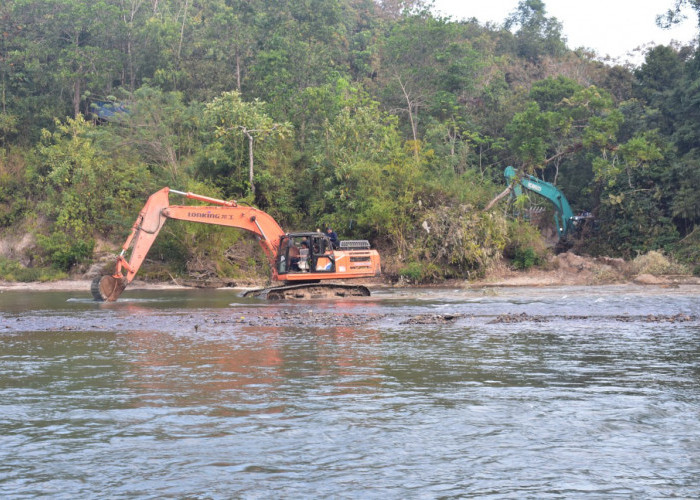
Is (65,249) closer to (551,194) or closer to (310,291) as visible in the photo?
(310,291)

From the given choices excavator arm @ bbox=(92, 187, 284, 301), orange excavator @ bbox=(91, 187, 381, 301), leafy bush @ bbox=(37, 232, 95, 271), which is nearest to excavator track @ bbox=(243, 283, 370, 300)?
orange excavator @ bbox=(91, 187, 381, 301)

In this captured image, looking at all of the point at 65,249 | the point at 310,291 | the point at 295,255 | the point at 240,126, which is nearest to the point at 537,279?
the point at 310,291

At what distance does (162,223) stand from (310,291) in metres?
5.76

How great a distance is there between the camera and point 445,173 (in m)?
40.5

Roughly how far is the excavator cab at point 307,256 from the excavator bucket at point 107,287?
5.54 metres

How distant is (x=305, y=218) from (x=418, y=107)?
606 inches

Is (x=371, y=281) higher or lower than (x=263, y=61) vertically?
lower

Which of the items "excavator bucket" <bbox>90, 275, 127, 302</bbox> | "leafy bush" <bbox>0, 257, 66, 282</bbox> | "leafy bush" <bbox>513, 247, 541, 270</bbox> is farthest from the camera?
"leafy bush" <bbox>0, 257, 66, 282</bbox>

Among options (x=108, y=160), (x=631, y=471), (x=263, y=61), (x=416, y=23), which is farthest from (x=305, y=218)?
(x=631, y=471)

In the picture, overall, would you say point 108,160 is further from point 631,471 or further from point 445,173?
point 631,471

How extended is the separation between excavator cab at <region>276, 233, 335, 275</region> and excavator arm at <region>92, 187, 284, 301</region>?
1.78ft

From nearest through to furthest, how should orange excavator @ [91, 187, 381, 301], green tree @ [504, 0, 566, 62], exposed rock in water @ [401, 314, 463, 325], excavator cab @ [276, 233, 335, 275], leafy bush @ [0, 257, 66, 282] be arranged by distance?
exposed rock in water @ [401, 314, 463, 325], orange excavator @ [91, 187, 381, 301], excavator cab @ [276, 233, 335, 275], leafy bush @ [0, 257, 66, 282], green tree @ [504, 0, 566, 62]

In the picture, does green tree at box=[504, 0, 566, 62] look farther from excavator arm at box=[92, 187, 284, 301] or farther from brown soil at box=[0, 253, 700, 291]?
excavator arm at box=[92, 187, 284, 301]

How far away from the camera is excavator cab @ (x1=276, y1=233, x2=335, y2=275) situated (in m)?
28.5
